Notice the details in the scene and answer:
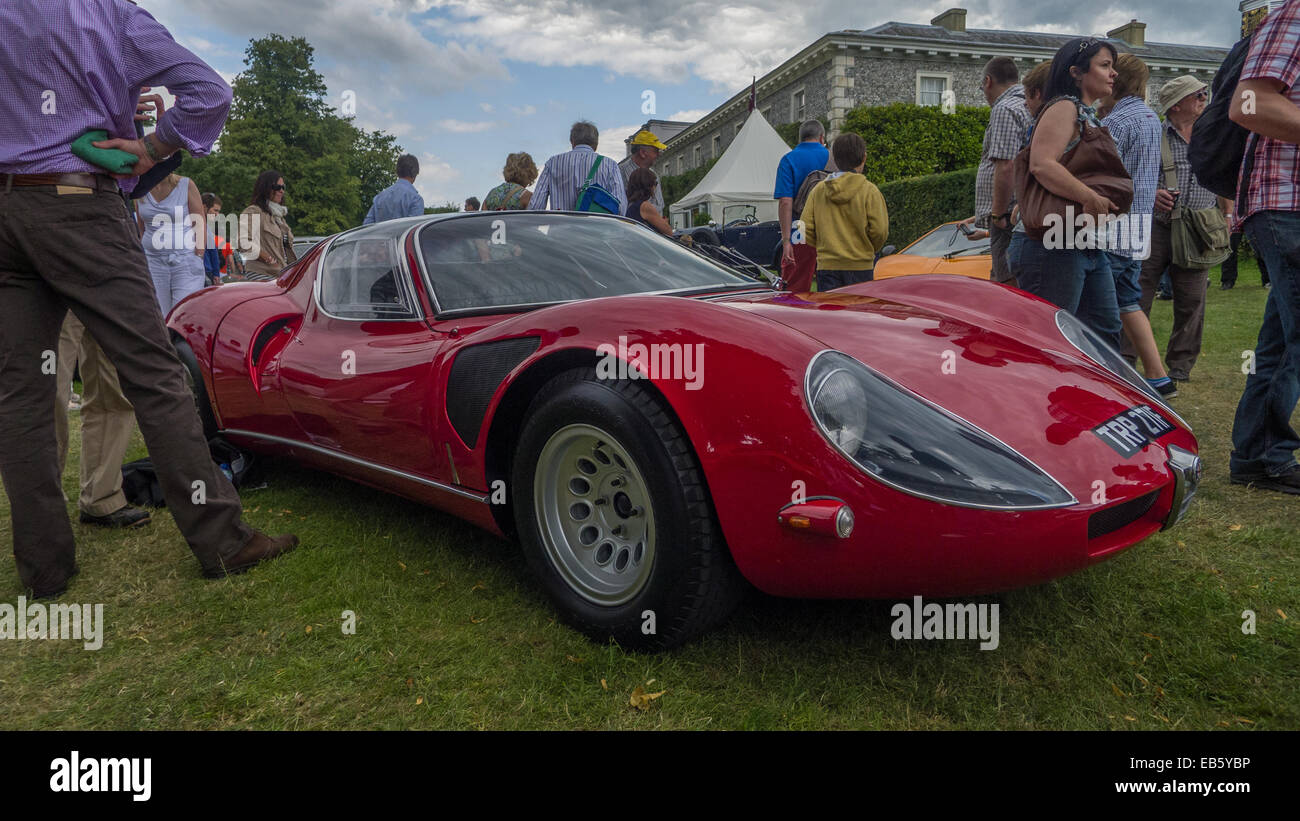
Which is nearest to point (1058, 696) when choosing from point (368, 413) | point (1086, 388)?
point (1086, 388)

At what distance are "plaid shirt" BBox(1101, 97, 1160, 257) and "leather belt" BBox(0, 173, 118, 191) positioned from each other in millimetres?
4410

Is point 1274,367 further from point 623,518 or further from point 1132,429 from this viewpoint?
point 623,518

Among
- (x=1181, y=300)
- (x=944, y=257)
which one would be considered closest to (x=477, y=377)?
(x=1181, y=300)

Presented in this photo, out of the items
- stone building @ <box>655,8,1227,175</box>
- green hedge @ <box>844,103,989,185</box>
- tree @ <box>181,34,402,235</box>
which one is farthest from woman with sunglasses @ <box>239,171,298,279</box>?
tree @ <box>181,34,402,235</box>

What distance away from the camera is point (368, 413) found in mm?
2592

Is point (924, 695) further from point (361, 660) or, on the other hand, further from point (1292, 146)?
point (1292, 146)

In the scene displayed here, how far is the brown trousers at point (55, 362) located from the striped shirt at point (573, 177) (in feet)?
11.7

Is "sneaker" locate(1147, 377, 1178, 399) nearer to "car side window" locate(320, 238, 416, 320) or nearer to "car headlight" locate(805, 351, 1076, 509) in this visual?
"car headlight" locate(805, 351, 1076, 509)

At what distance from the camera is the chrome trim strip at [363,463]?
233 cm

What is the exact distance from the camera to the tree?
37.0 metres

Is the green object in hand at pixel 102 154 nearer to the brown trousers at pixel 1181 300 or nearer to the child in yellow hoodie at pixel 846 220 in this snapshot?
the child in yellow hoodie at pixel 846 220

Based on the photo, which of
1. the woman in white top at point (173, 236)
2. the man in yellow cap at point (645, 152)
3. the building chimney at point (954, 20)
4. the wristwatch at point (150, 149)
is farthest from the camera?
the building chimney at point (954, 20)

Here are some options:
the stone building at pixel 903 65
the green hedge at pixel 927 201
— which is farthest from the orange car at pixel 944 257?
the stone building at pixel 903 65

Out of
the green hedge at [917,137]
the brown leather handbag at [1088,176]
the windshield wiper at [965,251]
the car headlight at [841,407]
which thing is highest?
the green hedge at [917,137]
